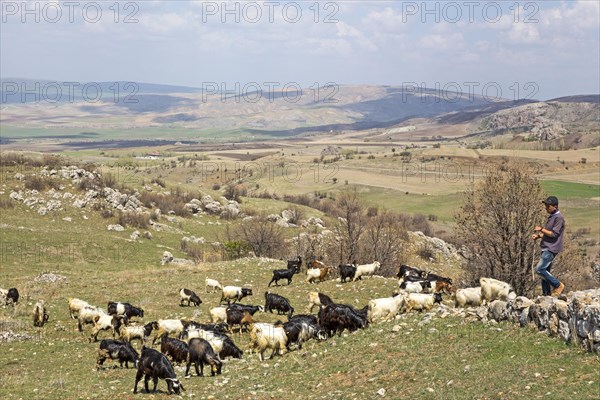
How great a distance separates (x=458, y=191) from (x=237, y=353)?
287ft

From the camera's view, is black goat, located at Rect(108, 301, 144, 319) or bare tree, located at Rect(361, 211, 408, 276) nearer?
black goat, located at Rect(108, 301, 144, 319)

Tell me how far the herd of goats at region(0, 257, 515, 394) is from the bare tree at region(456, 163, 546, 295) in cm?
446

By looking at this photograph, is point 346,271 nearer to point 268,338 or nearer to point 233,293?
point 233,293

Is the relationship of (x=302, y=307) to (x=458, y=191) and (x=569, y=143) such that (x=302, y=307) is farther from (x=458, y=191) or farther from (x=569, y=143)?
(x=569, y=143)

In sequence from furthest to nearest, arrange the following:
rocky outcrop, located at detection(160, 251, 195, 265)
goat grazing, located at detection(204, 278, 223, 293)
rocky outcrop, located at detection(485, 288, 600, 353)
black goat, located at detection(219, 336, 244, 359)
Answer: rocky outcrop, located at detection(160, 251, 195, 265)
goat grazing, located at detection(204, 278, 223, 293)
black goat, located at detection(219, 336, 244, 359)
rocky outcrop, located at detection(485, 288, 600, 353)

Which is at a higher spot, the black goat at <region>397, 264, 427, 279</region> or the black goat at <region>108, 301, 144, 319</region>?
the black goat at <region>397, 264, 427, 279</region>

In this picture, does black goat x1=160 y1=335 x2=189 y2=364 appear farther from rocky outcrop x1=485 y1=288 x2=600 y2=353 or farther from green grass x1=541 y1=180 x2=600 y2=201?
green grass x1=541 y1=180 x2=600 y2=201

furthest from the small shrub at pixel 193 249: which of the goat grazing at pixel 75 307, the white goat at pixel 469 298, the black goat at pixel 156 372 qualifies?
the black goat at pixel 156 372

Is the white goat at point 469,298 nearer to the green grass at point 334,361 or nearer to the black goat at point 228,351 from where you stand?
the green grass at point 334,361

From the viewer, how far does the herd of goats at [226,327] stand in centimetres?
1669

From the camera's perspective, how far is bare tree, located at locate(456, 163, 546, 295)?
2789 cm

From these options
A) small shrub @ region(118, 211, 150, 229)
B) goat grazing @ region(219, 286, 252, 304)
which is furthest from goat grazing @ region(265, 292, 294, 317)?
small shrub @ region(118, 211, 150, 229)

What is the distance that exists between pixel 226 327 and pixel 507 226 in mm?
14101

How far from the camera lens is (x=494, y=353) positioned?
1423 cm
